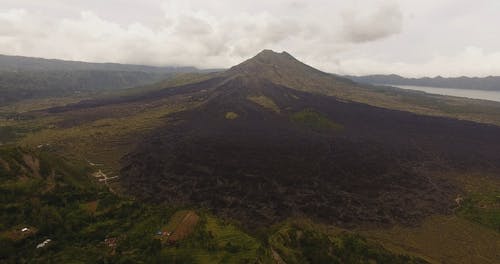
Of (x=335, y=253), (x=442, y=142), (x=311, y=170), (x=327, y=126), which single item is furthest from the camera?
(x=327, y=126)

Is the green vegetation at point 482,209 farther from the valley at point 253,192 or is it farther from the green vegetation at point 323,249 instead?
the green vegetation at point 323,249

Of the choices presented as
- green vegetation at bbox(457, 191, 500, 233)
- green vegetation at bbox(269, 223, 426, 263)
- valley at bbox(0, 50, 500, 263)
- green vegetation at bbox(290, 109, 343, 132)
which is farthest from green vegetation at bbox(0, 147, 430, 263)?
green vegetation at bbox(290, 109, 343, 132)

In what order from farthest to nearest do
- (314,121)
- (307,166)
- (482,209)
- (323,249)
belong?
1. (314,121)
2. (307,166)
3. (482,209)
4. (323,249)

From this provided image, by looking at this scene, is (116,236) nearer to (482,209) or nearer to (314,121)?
(482,209)

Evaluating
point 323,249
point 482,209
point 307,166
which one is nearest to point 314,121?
point 307,166

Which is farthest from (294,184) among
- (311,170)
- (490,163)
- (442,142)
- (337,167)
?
(442,142)

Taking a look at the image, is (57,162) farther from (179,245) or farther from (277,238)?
(277,238)
